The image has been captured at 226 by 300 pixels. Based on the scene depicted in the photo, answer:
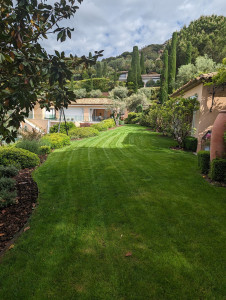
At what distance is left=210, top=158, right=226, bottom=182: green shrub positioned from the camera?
554 cm

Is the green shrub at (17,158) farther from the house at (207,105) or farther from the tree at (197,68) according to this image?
the tree at (197,68)

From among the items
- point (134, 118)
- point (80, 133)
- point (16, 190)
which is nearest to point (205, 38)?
point (134, 118)

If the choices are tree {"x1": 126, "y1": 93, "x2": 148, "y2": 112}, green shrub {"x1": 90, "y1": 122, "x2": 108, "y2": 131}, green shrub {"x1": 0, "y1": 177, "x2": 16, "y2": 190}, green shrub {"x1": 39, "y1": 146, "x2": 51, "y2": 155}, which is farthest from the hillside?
green shrub {"x1": 0, "y1": 177, "x2": 16, "y2": 190}

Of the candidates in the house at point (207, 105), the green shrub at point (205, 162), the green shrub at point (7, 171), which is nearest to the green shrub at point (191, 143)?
the house at point (207, 105)

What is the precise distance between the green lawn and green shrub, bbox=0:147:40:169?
7.63 feet

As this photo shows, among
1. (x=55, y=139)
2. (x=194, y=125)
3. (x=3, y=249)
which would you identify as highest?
(x=194, y=125)

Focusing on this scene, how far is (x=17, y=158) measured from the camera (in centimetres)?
743

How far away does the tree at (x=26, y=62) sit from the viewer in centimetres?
229

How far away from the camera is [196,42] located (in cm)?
3881

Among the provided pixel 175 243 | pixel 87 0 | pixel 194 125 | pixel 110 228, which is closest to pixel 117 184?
pixel 110 228

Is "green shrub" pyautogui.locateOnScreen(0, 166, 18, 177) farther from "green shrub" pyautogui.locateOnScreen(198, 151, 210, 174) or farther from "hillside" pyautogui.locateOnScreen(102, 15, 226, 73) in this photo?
"hillside" pyautogui.locateOnScreen(102, 15, 226, 73)

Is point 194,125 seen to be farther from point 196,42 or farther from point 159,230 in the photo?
point 196,42

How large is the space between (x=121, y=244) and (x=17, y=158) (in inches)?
237

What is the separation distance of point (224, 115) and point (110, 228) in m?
4.94
